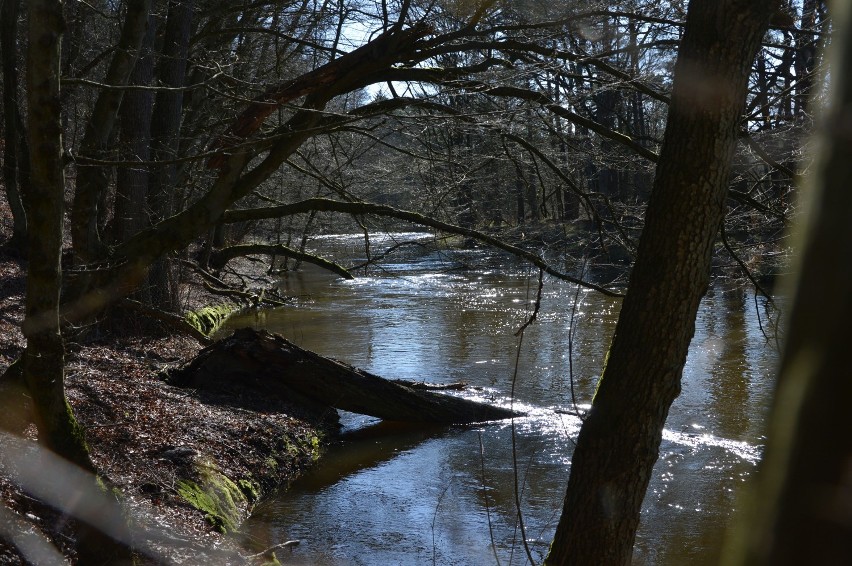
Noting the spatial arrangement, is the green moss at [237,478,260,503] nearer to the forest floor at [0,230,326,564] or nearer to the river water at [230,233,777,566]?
the forest floor at [0,230,326,564]

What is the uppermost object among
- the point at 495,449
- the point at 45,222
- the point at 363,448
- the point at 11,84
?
the point at 11,84

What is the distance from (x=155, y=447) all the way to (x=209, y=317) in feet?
32.7

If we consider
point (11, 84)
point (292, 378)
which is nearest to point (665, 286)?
point (292, 378)

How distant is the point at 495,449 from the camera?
998 centimetres

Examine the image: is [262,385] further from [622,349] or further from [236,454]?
[622,349]

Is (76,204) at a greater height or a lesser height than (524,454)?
greater

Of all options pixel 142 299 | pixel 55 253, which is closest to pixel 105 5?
pixel 142 299

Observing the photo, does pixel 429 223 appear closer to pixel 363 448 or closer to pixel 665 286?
pixel 363 448

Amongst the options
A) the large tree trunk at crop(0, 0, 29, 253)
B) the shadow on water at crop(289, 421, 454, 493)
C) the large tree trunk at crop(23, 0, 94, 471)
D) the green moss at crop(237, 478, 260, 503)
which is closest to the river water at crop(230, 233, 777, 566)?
the shadow on water at crop(289, 421, 454, 493)

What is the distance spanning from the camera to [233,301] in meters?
20.8

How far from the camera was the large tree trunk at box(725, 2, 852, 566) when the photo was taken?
1.08 metres

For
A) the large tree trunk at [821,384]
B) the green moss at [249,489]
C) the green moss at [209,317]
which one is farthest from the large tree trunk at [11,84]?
the large tree trunk at [821,384]

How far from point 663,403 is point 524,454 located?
19.3 feet

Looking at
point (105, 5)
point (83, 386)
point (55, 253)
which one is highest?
point (105, 5)
